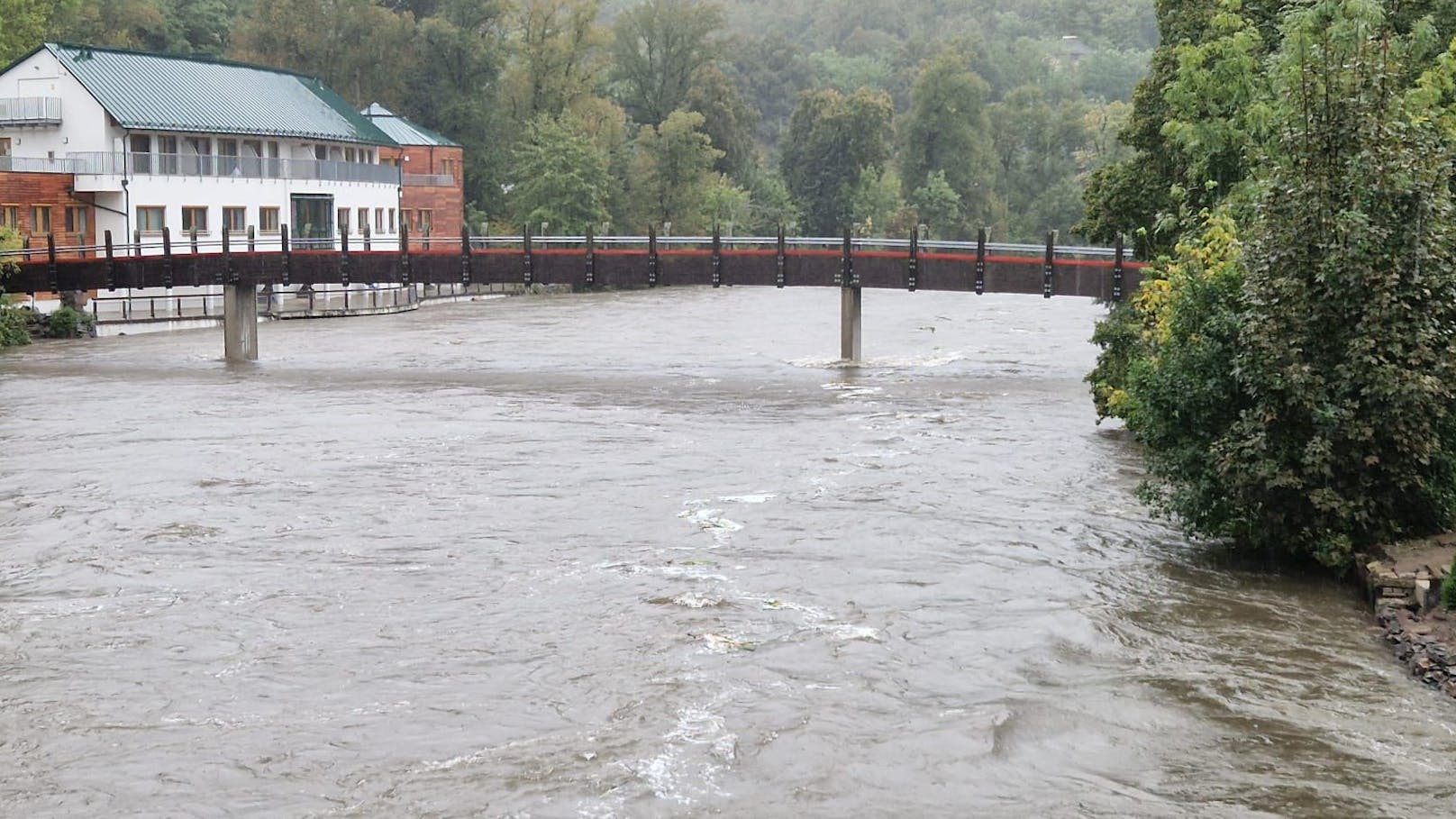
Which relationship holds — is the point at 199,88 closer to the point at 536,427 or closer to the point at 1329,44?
the point at 536,427

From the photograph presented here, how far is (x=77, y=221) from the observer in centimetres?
7025

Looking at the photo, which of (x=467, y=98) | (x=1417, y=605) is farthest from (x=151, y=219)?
(x=1417, y=605)

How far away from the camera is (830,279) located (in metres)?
59.0

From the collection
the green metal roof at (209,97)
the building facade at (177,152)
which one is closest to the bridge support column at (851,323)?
the building facade at (177,152)

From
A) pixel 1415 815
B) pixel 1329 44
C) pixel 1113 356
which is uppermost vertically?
pixel 1329 44

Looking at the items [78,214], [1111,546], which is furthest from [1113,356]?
[78,214]

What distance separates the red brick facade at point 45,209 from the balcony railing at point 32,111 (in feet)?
11.6

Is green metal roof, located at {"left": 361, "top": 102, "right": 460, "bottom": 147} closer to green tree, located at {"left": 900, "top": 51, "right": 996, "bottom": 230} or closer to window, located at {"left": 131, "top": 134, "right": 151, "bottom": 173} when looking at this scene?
window, located at {"left": 131, "top": 134, "right": 151, "bottom": 173}

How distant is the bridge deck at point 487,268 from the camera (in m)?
58.7

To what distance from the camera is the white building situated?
69.9 metres

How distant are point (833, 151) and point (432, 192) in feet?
129

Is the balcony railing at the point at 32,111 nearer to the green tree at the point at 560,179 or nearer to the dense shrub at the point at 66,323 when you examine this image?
the dense shrub at the point at 66,323

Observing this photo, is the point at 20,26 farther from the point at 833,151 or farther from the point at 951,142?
the point at 951,142

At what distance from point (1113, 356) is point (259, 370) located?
27.9 metres
